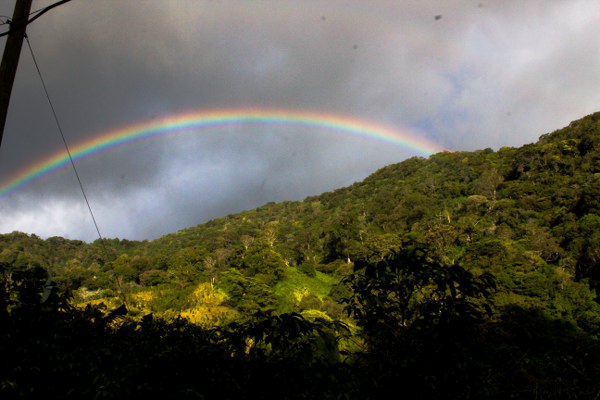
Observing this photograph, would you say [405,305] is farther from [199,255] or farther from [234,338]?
[199,255]

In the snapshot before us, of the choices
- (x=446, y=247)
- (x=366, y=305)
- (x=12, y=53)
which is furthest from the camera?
(x=446, y=247)

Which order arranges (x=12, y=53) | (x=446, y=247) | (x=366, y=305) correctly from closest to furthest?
1. (x=366, y=305)
2. (x=12, y=53)
3. (x=446, y=247)

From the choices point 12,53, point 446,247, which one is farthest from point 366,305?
point 446,247

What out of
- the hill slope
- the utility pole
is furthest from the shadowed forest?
the utility pole

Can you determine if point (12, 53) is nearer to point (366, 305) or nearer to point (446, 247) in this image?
point (366, 305)

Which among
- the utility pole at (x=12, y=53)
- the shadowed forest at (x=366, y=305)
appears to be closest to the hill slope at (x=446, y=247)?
the shadowed forest at (x=366, y=305)

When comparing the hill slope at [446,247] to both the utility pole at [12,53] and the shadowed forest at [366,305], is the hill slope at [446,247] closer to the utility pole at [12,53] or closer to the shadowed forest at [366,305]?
the shadowed forest at [366,305]
